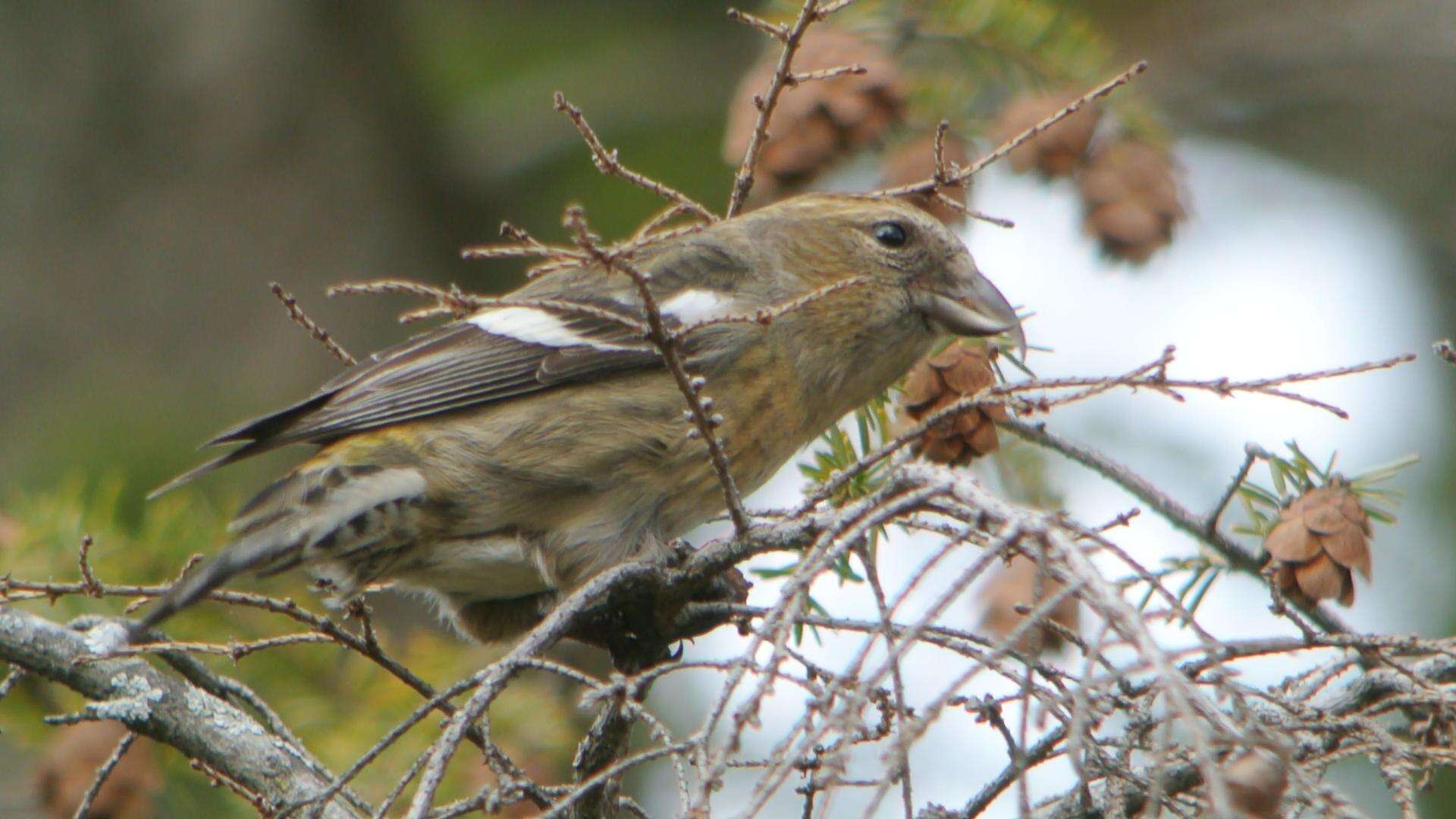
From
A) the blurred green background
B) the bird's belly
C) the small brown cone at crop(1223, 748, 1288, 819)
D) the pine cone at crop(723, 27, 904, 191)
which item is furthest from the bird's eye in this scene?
the small brown cone at crop(1223, 748, 1288, 819)

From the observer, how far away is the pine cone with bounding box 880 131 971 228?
12.7ft

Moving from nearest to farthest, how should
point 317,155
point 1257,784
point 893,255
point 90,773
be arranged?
1. point 1257,784
2. point 90,773
3. point 893,255
4. point 317,155

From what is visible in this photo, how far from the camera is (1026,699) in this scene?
1.57 metres

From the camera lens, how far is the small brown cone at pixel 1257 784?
1494 mm

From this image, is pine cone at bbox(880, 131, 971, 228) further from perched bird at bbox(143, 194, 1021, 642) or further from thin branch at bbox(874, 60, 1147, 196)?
thin branch at bbox(874, 60, 1147, 196)

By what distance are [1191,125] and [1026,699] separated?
20.0ft

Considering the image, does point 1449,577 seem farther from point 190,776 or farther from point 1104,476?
point 190,776

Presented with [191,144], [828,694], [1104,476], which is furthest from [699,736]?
[191,144]

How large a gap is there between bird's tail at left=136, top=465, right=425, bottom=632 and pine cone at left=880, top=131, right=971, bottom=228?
1511 mm

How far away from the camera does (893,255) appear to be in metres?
4.01

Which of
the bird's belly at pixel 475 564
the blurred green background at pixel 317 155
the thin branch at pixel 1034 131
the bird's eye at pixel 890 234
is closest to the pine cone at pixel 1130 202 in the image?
the bird's eye at pixel 890 234

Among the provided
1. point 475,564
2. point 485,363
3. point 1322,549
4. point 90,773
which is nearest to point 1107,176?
point 1322,549

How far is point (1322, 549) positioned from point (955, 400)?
876 millimetres

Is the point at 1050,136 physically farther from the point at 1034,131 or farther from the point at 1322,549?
the point at 1322,549
